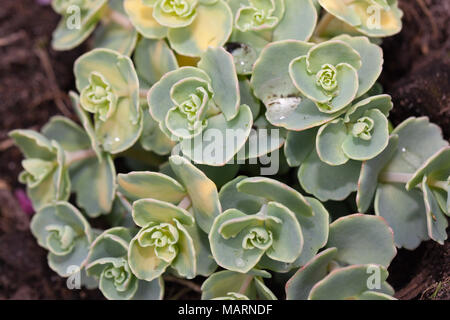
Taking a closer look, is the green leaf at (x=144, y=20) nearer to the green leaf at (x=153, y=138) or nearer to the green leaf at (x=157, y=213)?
the green leaf at (x=153, y=138)

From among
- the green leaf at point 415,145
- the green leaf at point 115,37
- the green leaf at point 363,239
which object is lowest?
the green leaf at point 363,239

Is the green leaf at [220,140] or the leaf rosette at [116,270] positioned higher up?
the green leaf at [220,140]

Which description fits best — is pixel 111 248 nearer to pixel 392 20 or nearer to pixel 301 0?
pixel 301 0

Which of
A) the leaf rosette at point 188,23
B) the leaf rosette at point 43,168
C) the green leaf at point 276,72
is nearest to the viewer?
the green leaf at point 276,72

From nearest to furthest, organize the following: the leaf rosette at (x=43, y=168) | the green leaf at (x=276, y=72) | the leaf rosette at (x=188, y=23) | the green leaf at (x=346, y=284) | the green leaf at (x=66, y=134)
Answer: the green leaf at (x=346, y=284) < the green leaf at (x=276, y=72) < the leaf rosette at (x=188, y=23) < the leaf rosette at (x=43, y=168) < the green leaf at (x=66, y=134)

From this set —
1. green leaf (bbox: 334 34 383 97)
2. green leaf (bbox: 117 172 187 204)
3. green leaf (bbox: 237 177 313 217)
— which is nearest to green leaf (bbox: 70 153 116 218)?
green leaf (bbox: 117 172 187 204)

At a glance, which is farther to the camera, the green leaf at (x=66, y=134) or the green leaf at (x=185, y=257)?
the green leaf at (x=66, y=134)

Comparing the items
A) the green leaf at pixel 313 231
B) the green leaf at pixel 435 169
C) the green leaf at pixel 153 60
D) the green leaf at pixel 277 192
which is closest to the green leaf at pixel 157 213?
the green leaf at pixel 277 192
